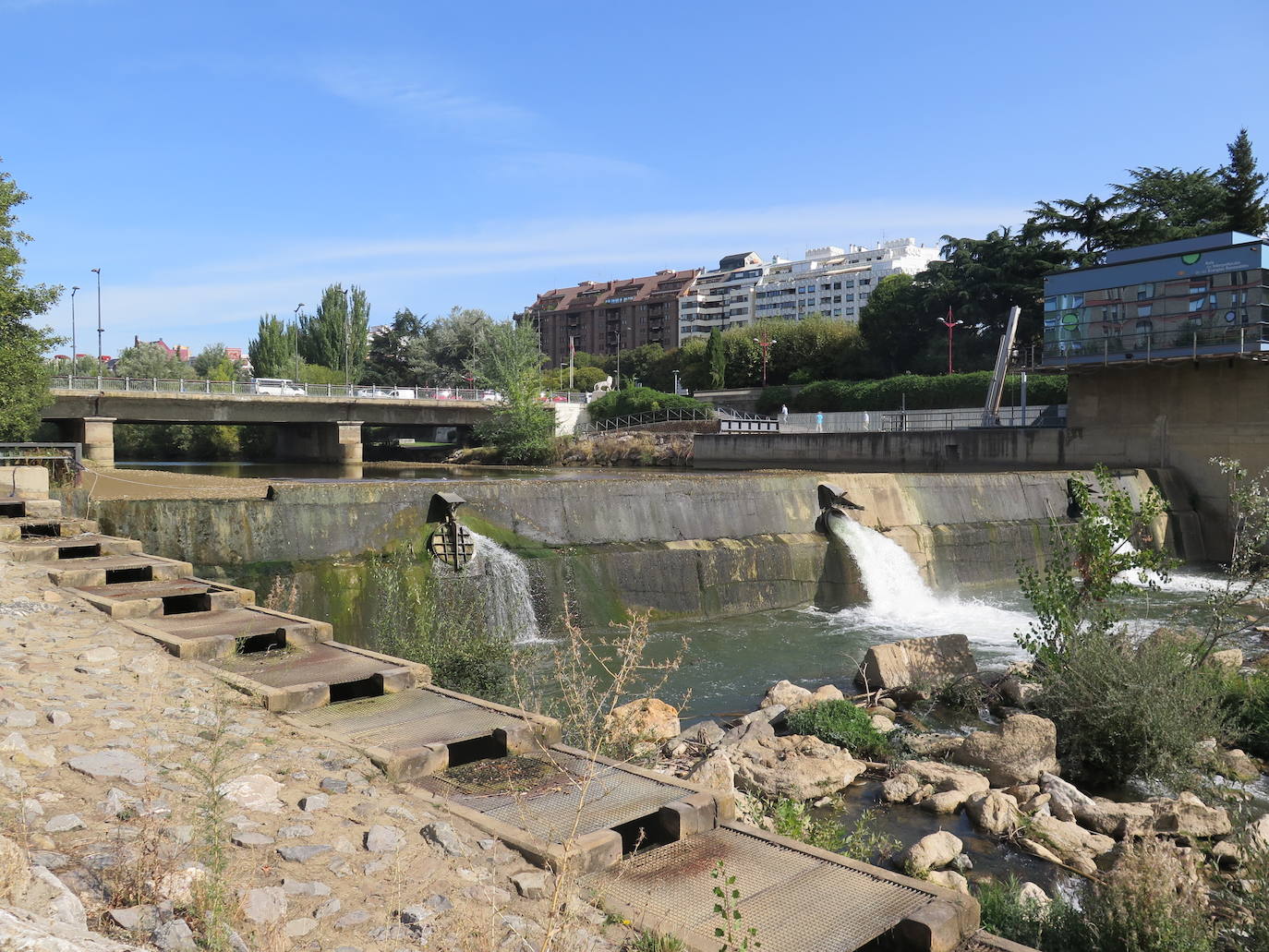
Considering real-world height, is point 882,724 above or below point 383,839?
below

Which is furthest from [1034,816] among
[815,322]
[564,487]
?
[815,322]

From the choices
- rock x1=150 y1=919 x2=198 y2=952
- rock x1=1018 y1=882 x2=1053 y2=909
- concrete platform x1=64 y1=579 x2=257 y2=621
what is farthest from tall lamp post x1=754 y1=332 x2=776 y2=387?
rock x1=150 y1=919 x2=198 y2=952

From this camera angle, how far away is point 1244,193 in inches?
1991

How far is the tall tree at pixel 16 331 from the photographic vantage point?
850 inches

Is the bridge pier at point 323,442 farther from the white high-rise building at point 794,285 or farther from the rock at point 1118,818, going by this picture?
the white high-rise building at point 794,285

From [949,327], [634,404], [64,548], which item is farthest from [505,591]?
[949,327]

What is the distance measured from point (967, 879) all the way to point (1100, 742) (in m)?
3.22

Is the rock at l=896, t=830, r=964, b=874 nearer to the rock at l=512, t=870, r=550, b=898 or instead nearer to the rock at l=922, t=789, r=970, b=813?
the rock at l=922, t=789, r=970, b=813

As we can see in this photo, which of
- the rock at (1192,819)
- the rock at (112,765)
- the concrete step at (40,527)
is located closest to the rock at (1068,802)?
the rock at (1192,819)

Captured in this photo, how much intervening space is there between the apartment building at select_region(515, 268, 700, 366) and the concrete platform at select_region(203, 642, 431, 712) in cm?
13526

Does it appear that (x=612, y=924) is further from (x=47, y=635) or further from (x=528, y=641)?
(x=528, y=641)

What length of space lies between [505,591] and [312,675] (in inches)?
304

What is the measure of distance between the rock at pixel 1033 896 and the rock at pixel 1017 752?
8.27 feet

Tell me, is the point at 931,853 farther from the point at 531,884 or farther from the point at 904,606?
the point at 904,606
